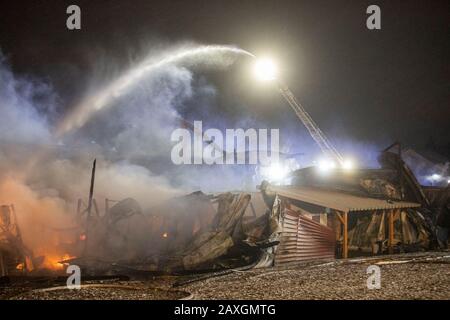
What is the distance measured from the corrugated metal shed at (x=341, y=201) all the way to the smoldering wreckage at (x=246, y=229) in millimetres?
74

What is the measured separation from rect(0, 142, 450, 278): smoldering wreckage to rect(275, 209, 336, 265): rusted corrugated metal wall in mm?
44

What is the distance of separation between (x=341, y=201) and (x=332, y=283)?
9.59 metres

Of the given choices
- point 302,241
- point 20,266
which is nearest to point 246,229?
point 302,241

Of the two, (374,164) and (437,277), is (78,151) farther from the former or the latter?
(374,164)

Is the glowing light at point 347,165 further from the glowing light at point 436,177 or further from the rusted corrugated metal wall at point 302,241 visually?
the glowing light at point 436,177

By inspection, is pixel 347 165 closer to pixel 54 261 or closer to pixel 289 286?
pixel 54 261

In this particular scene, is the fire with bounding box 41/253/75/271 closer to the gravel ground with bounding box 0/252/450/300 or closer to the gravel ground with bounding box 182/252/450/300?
the gravel ground with bounding box 0/252/450/300

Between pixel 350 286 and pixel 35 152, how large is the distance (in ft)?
77.1

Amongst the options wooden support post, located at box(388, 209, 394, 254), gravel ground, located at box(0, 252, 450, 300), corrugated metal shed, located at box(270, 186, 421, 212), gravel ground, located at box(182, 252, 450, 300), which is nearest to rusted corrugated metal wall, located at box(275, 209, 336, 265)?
corrugated metal shed, located at box(270, 186, 421, 212)

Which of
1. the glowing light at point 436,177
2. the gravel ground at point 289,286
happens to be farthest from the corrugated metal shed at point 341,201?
the glowing light at point 436,177

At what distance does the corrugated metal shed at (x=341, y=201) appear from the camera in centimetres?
1892

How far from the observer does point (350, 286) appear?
1077 centimetres

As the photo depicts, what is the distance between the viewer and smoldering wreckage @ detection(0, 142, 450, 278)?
16.6m
